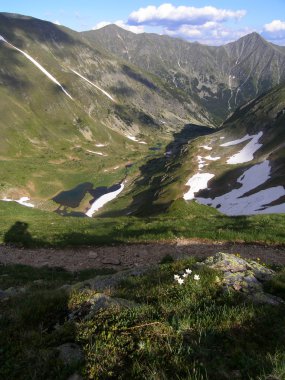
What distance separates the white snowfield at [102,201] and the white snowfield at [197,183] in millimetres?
34379

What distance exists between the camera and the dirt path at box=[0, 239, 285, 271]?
2369 cm

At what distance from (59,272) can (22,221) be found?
693 inches

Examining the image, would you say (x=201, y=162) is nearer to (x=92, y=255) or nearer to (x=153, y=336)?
(x=92, y=255)

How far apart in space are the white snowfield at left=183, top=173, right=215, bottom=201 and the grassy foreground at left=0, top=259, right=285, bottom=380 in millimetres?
89138

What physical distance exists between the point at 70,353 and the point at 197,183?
104192 mm

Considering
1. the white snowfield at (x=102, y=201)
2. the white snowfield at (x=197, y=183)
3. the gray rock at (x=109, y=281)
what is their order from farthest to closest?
the white snowfield at (x=102, y=201), the white snowfield at (x=197, y=183), the gray rock at (x=109, y=281)

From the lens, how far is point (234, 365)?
255 inches

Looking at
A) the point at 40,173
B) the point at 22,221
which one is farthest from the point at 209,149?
the point at 22,221

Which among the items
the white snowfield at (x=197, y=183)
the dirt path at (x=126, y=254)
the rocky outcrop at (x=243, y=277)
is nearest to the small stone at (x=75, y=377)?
the rocky outcrop at (x=243, y=277)

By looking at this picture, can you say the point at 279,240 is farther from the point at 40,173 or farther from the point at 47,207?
the point at 40,173

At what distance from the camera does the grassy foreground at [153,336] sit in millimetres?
6352

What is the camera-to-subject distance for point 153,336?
7168mm

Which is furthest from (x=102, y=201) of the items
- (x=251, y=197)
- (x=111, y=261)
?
(x=111, y=261)

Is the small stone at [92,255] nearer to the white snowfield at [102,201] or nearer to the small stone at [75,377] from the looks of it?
the small stone at [75,377]
